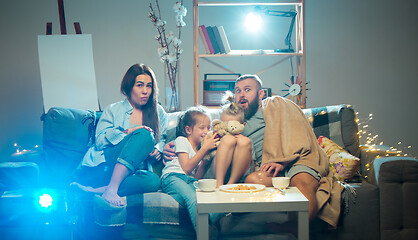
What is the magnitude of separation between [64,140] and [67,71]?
0.81 m

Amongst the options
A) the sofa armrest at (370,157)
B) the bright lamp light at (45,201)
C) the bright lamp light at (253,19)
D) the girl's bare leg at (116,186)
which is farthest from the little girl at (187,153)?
the bright lamp light at (253,19)

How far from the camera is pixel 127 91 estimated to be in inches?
99.9

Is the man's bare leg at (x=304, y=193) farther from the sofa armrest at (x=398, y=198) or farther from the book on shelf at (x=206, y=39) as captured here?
the book on shelf at (x=206, y=39)

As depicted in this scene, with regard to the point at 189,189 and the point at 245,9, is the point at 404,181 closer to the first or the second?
the point at 189,189

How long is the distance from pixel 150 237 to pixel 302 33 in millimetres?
1932

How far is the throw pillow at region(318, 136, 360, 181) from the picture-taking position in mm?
2311

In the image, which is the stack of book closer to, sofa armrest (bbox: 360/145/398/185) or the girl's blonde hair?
the girl's blonde hair

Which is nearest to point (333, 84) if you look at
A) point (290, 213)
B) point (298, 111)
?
point (298, 111)

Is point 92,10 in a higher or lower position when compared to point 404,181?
higher

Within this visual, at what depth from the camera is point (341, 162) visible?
7.72 feet

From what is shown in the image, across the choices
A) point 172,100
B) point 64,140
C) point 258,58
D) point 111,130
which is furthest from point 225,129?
point 258,58

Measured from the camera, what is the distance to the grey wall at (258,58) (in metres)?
3.68

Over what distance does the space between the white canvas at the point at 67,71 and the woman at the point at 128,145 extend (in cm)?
68

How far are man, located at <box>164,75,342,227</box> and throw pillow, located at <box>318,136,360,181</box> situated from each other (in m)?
0.07
